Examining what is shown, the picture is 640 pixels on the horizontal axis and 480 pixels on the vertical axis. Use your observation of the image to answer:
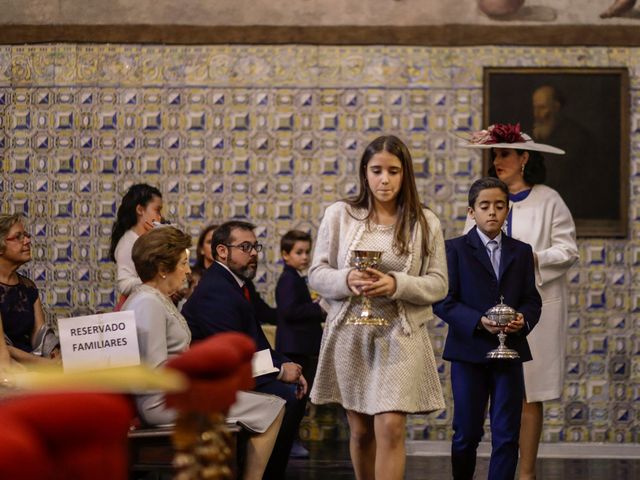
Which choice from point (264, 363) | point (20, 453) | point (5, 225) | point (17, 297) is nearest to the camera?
point (20, 453)

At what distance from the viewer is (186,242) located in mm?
6113

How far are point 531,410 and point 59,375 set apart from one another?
5.69 metres

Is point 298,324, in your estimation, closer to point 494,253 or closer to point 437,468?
point 437,468

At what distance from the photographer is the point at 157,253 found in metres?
5.98

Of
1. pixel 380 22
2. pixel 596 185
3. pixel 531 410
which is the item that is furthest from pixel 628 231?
pixel 531 410

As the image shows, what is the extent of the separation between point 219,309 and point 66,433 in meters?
5.61

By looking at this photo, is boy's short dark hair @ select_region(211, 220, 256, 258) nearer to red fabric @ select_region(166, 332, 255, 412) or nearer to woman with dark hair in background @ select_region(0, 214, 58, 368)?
woman with dark hair in background @ select_region(0, 214, 58, 368)

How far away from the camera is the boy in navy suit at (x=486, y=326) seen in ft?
19.8

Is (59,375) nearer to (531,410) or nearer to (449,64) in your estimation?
(531,410)

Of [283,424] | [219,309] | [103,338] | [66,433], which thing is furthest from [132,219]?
[66,433]

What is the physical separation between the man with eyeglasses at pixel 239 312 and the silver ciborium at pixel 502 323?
144 cm

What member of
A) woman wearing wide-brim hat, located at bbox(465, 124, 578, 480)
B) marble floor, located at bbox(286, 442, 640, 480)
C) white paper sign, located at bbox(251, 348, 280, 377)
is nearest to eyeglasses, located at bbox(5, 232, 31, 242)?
white paper sign, located at bbox(251, 348, 280, 377)

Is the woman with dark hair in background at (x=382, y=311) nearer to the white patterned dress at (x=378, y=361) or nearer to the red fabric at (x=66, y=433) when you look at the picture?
the white patterned dress at (x=378, y=361)

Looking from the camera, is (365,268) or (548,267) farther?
(548,267)
